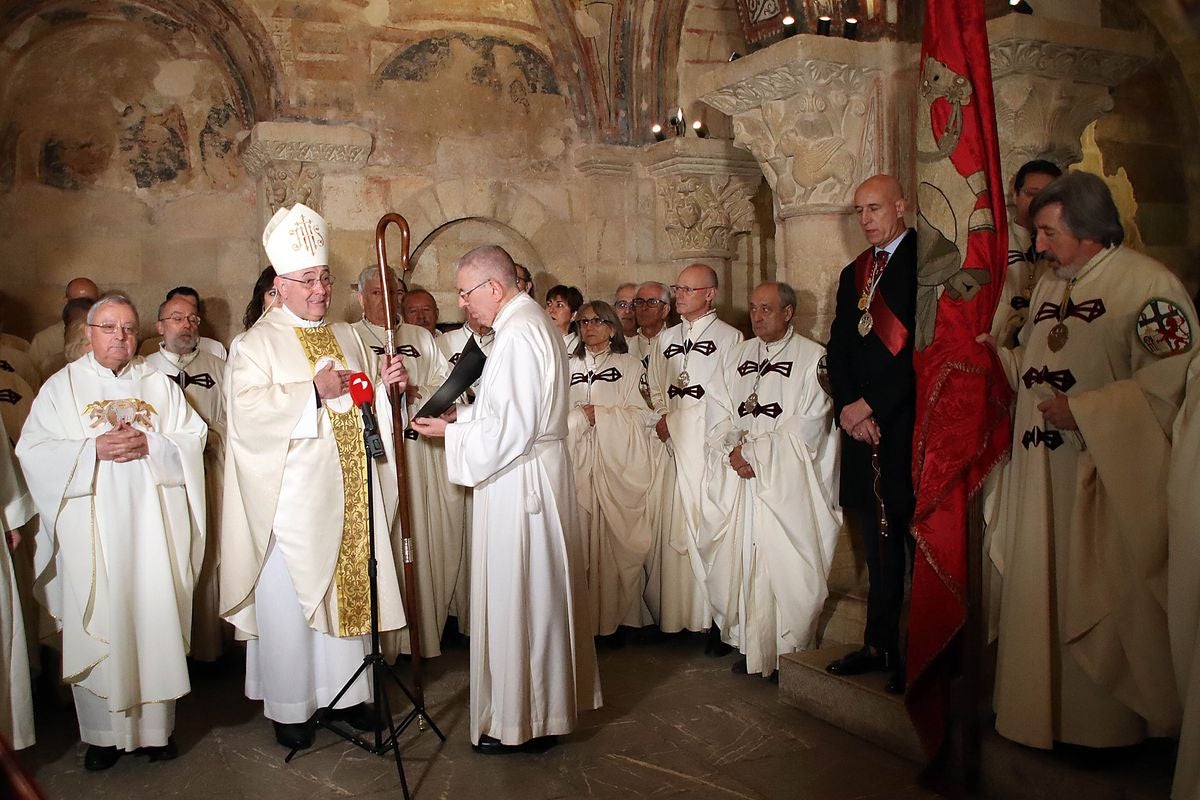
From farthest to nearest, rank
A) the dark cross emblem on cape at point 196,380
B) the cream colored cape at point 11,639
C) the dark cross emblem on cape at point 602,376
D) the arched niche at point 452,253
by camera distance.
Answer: the arched niche at point 452,253 → the dark cross emblem on cape at point 602,376 → the dark cross emblem on cape at point 196,380 → the cream colored cape at point 11,639

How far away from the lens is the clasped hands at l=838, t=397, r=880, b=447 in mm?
4207

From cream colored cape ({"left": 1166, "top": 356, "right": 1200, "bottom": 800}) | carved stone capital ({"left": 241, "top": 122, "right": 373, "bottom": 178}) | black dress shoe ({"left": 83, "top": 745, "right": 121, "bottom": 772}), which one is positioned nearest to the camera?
cream colored cape ({"left": 1166, "top": 356, "right": 1200, "bottom": 800})

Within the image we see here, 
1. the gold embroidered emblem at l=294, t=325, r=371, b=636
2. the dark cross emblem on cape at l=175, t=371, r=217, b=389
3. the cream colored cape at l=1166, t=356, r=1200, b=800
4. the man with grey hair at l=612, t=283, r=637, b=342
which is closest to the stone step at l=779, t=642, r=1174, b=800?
the cream colored cape at l=1166, t=356, r=1200, b=800

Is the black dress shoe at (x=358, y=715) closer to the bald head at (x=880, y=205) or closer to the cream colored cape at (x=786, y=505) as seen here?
the cream colored cape at (x=786, y=505)

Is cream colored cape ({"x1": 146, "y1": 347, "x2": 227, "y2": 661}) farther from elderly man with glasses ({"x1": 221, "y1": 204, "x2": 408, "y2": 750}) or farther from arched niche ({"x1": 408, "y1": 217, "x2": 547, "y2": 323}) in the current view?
arched niche ({"x1": 408, "y1": 217, "x2": 547, "y2": 323})

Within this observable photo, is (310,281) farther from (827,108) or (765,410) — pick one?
(827,108)

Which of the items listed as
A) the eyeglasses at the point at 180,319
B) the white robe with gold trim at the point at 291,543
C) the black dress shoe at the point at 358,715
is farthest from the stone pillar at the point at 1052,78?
the eyeglasses at the point at 180,319

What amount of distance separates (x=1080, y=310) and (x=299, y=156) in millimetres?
5807

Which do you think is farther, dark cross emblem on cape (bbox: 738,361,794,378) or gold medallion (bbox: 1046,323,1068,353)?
dark cross emblem on cape (bbox: 738,361,794,378)

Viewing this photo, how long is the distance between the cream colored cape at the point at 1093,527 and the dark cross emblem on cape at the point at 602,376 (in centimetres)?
275

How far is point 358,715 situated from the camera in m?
4.47

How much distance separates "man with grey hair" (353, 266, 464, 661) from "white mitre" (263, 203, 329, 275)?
42.5 inches

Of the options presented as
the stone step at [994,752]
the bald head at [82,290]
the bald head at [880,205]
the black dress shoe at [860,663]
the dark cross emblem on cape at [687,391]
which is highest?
the bald head at [880,205]

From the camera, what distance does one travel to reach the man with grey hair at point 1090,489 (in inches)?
122
